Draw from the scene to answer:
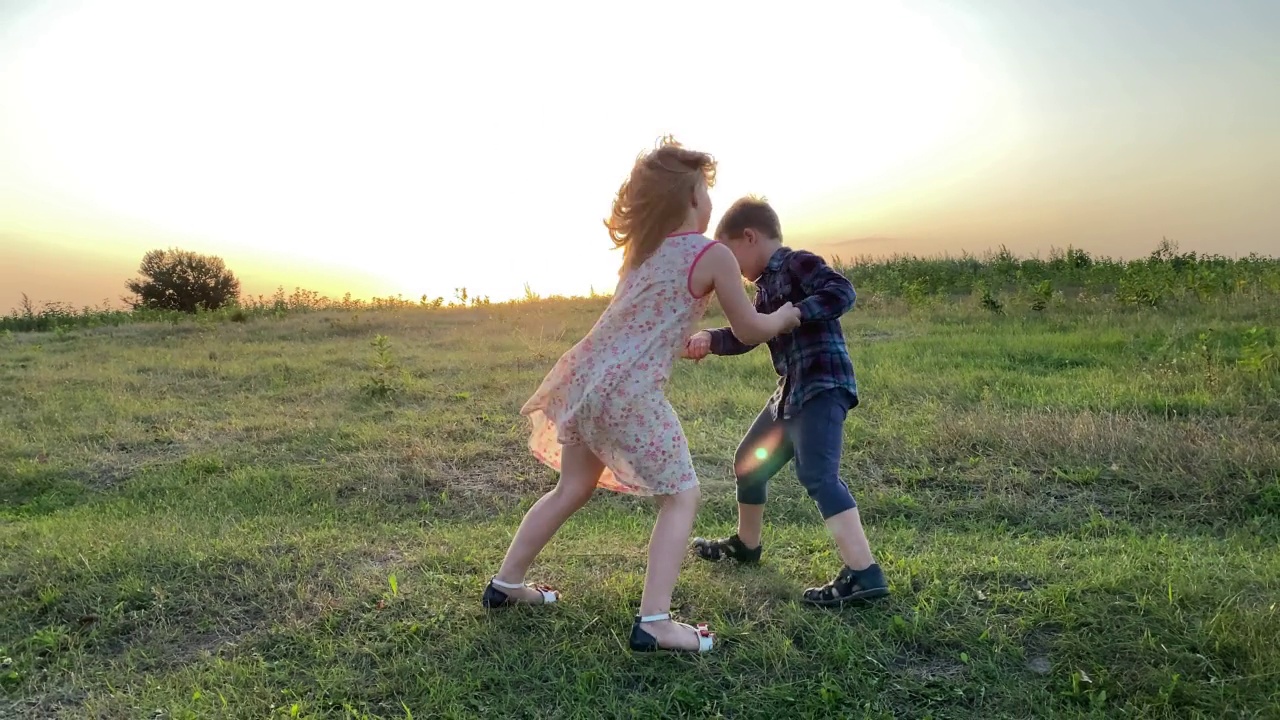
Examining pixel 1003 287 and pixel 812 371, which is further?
pixel 1003 287

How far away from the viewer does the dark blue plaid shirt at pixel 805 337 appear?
2.88m

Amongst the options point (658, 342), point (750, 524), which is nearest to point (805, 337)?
point (658, 342)

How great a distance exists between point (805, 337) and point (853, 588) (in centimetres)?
96

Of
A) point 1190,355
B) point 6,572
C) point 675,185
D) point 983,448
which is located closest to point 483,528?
point 6,572

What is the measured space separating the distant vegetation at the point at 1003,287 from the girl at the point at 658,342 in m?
10.6

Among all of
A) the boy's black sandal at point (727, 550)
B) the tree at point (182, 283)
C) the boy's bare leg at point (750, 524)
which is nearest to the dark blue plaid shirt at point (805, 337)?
the boy's bare leg at point (750, 524)

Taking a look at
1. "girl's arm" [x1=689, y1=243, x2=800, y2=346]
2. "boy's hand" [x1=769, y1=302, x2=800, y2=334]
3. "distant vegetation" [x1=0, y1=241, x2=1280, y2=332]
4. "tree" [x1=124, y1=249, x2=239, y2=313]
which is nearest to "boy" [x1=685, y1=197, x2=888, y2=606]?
"boy's hand" [x1=769, y1=302, x2=800, y2=334]

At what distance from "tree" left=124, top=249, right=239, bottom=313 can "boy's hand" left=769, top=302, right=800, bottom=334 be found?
30191 mm

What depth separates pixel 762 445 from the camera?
3250 millimetres

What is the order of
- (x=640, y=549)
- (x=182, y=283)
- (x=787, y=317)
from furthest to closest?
(x=182, y=283) → (x=640, y=549) → (x=787, y=317)

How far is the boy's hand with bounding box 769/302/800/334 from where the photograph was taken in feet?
8.80

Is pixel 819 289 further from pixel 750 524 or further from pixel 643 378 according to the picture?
pixel 750 524

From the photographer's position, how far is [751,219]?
297cm

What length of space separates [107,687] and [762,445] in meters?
2.56
